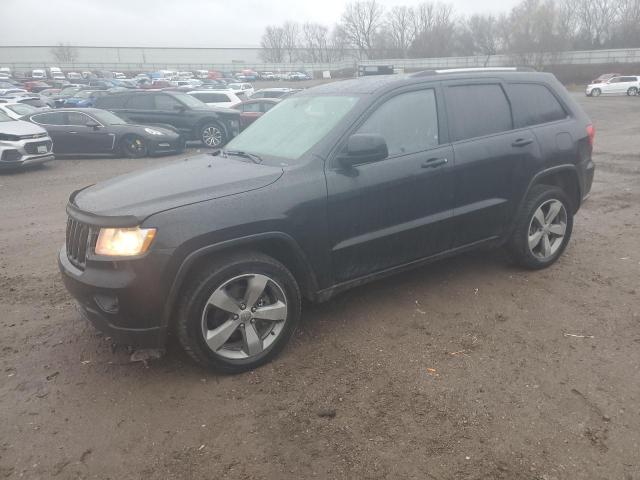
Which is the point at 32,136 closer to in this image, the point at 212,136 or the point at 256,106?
the point at 212,136

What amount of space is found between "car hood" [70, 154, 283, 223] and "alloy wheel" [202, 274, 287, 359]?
577 millimetres

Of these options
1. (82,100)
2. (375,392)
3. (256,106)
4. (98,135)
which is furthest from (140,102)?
(375,392)

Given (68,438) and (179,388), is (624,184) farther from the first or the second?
(68,438)

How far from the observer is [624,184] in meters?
8.20

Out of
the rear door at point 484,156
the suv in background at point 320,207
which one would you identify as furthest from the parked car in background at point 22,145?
the rear door at point 484,156

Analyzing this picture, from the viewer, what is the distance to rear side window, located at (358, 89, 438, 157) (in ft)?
12.2

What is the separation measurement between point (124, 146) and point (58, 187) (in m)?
3.71

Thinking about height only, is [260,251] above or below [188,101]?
below

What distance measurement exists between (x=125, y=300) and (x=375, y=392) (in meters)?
1.56

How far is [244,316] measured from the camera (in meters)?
3.18

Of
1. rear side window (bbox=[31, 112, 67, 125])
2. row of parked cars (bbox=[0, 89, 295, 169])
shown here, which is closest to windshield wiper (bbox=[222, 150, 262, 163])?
row of parked cars (bbox=[0, 89, 295, 169])

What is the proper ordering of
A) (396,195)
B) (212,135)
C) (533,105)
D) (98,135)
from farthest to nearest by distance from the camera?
(212,135), (98,135), (533,105), (396,195)

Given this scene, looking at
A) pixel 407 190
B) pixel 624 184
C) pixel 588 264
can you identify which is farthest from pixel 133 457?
pixel 624 184

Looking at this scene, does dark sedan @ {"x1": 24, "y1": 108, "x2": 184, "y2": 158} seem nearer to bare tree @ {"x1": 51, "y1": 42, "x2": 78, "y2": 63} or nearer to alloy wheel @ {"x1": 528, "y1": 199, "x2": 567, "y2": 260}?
alloy wheel @ {"x1": 528, "y1": 199, "x2": 567, "y2": 260}
